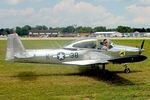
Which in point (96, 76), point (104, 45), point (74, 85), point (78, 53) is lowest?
point (96, 76)

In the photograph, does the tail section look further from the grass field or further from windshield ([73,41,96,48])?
windshield ([73,41,96,48])

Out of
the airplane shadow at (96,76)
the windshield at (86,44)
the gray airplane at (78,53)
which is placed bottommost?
the airplane shadow at (96,76)

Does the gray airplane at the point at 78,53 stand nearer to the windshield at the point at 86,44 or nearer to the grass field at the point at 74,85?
the windshield at the point at 86,44

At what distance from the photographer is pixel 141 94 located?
294 inches

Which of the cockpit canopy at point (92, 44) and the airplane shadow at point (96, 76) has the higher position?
the cockpit canopy at point (92, 44)

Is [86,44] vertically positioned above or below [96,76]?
above

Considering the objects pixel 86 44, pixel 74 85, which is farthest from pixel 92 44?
pixel 74 85

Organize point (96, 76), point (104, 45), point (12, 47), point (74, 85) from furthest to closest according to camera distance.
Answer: point (104, 45)
point (96, 76)
point (12, 47)
point (74, 85)

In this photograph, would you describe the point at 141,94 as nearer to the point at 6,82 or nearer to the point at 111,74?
the point at 111,74

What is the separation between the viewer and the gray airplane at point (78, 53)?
1023cm

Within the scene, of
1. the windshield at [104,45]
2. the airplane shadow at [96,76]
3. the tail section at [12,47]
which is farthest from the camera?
the windshield at [104,45]

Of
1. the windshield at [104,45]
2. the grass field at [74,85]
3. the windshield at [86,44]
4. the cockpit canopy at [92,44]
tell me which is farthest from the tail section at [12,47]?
the windshield at [104,45]

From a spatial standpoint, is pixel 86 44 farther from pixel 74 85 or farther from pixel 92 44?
pixel 74 85

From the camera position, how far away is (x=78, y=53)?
11.0 metres
